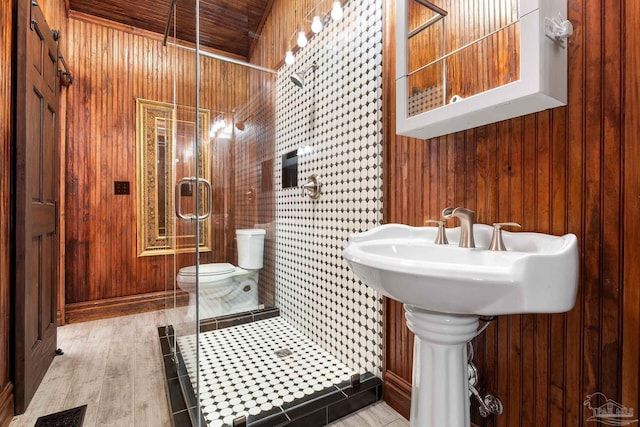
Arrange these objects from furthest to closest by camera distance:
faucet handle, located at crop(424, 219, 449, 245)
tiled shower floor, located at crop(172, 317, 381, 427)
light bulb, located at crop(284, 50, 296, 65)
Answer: light bulb, located at crop(284, 50, 296, 65) → tiled shower floor, located at crop(172, 317, 381, 427) → faucet handle, located at crop(424, 219, 449, 245)

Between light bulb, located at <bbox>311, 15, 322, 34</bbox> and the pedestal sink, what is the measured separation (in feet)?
4.76

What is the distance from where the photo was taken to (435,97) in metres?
1.17

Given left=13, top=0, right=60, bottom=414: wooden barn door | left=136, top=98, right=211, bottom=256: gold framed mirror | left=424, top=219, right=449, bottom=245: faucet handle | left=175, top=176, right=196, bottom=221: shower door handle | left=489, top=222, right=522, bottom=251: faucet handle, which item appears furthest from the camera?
left=136, top=98, right=211, bottom=256: gold framed mirror

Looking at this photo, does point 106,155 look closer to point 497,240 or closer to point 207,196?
point 207,196

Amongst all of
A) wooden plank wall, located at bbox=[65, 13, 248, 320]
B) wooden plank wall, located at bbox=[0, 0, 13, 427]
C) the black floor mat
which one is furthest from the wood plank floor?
wooden plank wall, located at bbox=[65, 13, 248, 320]

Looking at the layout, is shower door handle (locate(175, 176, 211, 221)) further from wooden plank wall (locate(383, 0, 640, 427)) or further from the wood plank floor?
wooden plank wall (locate(383, 0, 640, 427))

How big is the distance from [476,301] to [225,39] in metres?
2.24

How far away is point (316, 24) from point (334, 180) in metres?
1.05

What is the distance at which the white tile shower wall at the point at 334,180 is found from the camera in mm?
1590

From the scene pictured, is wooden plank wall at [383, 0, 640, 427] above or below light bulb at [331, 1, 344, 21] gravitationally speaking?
below

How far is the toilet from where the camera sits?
1.98 meters

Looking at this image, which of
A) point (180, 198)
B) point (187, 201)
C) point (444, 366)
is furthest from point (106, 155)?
point (444, 366)

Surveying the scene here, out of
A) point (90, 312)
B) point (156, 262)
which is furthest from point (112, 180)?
point (90, 312)

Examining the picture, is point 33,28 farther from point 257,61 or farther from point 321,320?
point 321,320
